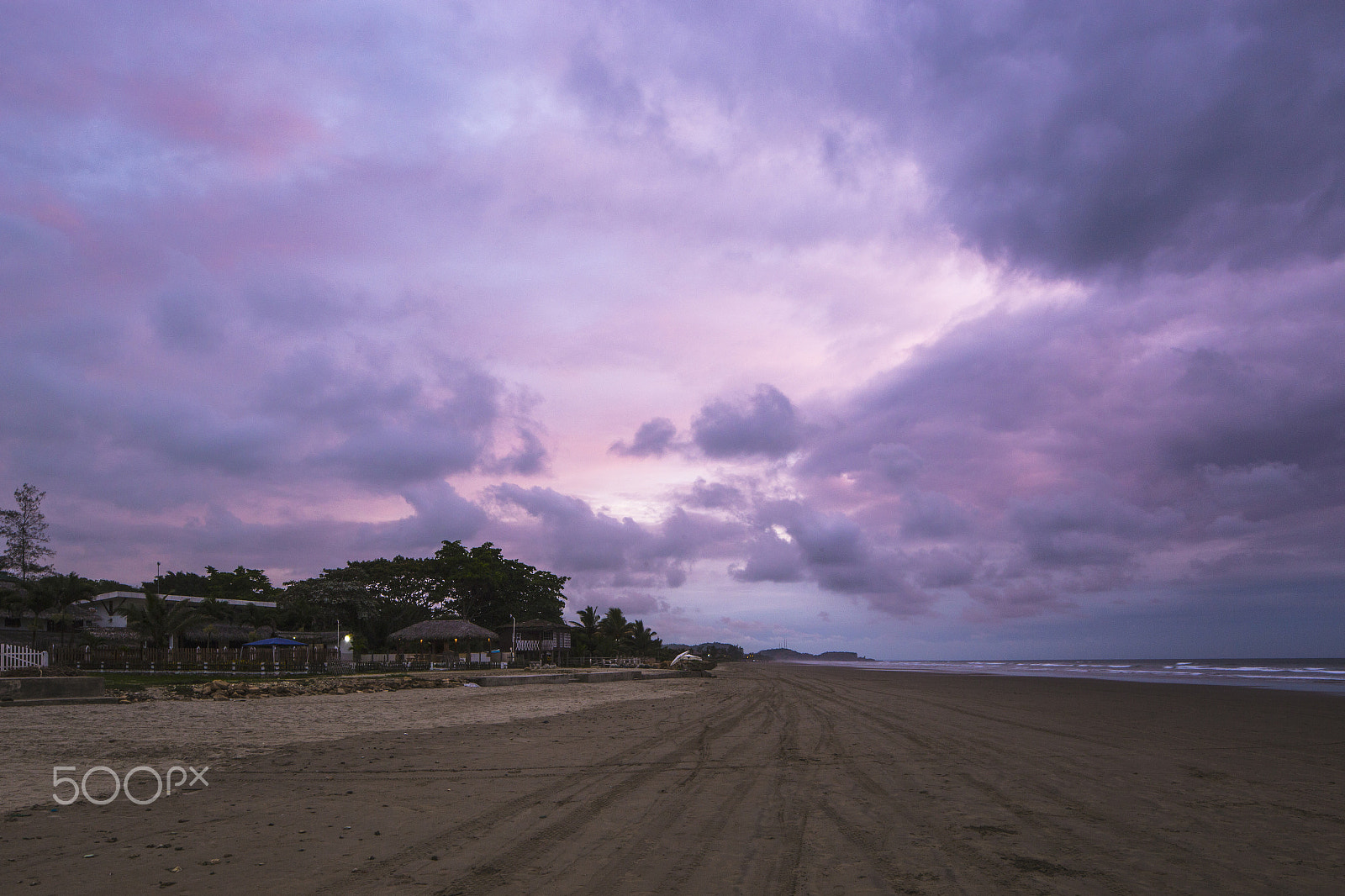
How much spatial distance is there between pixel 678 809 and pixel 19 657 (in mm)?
28218

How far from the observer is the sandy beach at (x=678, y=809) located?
4.64 m

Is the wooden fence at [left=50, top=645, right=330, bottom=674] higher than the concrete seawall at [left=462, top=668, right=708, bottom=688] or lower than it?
higher

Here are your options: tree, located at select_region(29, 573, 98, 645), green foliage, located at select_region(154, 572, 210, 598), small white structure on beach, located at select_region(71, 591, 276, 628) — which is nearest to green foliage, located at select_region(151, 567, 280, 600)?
green foliage, located at select_region(154, 572, 210, 598)

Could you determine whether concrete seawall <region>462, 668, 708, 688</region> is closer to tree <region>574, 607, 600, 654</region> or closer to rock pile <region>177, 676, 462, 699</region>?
rock pile <region>177, 676, 462, 699</region>

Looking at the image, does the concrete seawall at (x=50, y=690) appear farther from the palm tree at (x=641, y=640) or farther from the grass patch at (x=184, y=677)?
the palm tree at (x=641, y=640)

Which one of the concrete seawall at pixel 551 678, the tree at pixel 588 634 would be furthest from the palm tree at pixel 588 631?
the concrete seawall at pixel 551 678

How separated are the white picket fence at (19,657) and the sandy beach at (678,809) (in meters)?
13.2

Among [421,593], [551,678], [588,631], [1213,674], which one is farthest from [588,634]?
[1213,674]

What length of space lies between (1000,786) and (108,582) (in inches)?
2998

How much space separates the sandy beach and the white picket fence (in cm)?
1325

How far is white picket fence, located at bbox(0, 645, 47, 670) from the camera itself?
2262cm

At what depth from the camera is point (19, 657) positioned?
23.8 metres

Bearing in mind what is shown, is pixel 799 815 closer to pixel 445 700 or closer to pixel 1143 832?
pixel 1143 832

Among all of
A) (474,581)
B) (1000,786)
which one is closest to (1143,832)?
(1000,786)
